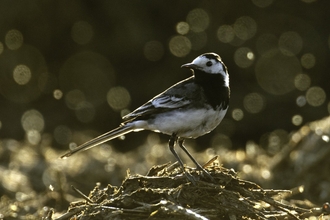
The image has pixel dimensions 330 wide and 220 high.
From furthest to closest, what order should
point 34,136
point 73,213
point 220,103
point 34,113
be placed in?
point 34,113 < point 34,136 < point 220,103 < point 73,213

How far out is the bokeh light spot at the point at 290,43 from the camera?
55.6ft

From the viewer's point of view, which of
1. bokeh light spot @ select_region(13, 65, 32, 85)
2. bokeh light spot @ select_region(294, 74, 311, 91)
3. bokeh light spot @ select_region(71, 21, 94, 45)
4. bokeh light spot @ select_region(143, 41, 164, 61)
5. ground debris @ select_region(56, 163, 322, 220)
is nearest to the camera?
ground debris @ select_region(56, 163, 322, 220)

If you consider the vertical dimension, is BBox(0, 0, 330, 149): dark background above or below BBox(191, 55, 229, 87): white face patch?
above

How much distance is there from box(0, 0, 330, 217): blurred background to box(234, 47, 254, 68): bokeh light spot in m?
0.03

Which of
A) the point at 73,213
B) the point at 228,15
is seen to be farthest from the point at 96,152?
the point at 228,15

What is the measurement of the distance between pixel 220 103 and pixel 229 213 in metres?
1.59

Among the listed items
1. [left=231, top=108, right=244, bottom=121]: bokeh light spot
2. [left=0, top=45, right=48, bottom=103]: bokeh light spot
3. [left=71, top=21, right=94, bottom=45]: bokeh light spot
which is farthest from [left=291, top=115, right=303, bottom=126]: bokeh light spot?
[left=0, top=45, right=48, bottom=103]: bokeh light spot

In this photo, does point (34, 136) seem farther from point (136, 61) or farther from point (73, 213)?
point (73, 213)

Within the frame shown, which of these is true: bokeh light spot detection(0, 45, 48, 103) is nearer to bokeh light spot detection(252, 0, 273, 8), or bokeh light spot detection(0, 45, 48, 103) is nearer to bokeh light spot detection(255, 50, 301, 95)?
bokeh light spot detection(255, 50, 301, 95)

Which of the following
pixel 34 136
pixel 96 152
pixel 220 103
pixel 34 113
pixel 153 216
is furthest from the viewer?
pixel 34 113

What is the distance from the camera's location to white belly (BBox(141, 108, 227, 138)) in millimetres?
7398

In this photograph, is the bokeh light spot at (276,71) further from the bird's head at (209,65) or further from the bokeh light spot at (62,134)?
the bird's head at (209,65)

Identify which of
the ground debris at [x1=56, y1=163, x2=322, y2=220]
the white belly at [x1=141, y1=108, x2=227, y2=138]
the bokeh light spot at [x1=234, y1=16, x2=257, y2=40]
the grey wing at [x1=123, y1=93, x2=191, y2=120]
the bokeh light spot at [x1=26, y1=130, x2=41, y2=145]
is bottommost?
the ground debris at [x1=56, y1=163, x2=322, y2=220]

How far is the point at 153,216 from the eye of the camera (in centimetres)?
593
